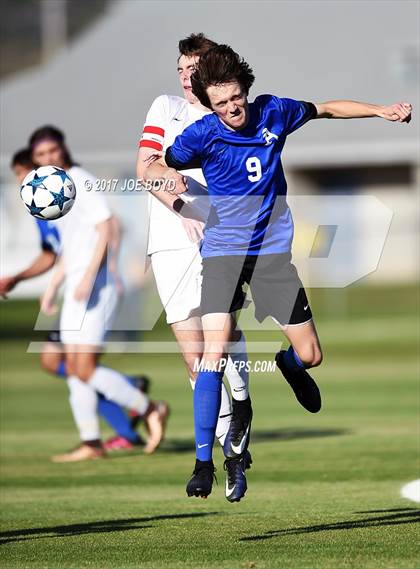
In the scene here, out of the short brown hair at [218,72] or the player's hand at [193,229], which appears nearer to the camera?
the short brown hair at [218,72]

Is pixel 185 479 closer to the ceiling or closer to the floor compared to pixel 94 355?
closer to the floor

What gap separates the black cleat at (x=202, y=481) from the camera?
6832mm

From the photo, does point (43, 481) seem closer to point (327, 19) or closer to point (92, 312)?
point (92, 312)

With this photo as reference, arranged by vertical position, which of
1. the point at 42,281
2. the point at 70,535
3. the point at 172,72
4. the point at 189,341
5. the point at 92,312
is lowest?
the point at 70,535

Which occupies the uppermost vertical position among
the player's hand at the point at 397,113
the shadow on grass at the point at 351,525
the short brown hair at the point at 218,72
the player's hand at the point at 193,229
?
the short brown hair at the point at 218,72

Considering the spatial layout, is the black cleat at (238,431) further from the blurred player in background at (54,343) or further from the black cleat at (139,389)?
the black cleat at (139,389)

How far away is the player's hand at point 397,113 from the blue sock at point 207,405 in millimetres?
1782

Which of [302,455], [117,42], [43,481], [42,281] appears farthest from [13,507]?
[117,42]

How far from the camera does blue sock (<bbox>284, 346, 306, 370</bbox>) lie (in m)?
7.66

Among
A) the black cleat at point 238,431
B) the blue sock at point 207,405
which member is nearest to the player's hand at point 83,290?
the black cleat at point 238,431

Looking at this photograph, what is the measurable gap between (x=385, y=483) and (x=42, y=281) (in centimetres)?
2784

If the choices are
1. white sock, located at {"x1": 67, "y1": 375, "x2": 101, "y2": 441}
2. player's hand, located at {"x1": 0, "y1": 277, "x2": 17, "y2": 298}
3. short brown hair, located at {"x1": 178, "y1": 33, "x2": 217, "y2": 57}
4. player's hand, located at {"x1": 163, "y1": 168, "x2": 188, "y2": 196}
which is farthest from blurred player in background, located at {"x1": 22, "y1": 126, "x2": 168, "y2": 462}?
player's hand, located at {"x1": 163, "y1": 168, "x2": 188, "y2": 196}

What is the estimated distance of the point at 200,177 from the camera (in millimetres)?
8336

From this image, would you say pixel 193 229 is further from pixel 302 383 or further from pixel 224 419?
pixel 224 419
